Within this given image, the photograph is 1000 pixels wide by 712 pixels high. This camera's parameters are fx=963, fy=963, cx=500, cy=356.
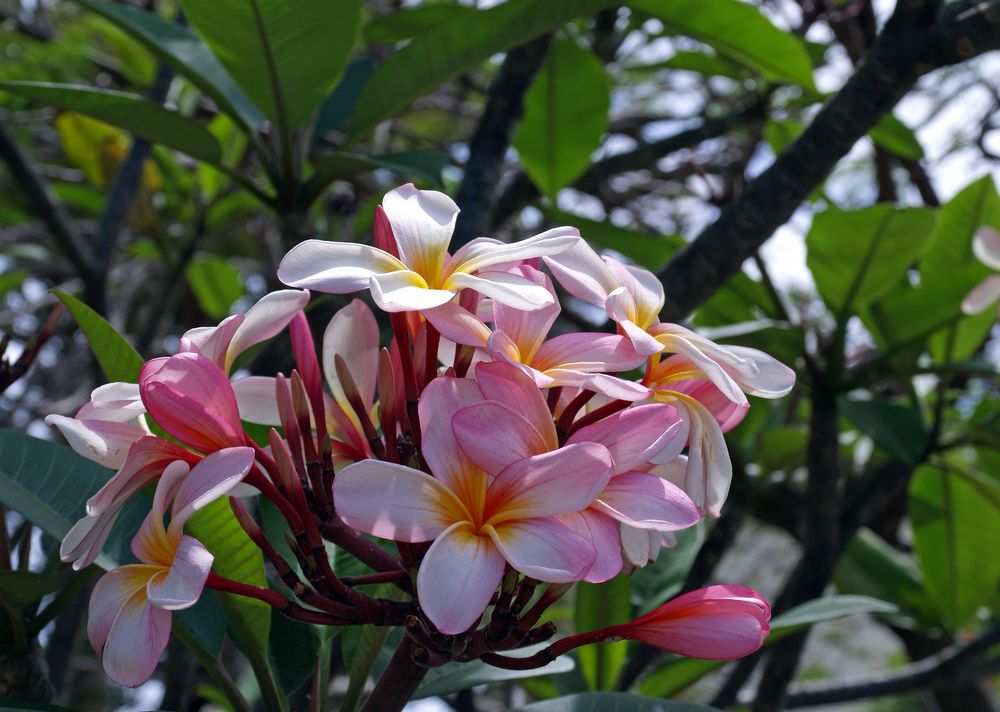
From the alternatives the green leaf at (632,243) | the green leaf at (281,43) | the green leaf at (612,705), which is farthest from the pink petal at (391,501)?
the green leaf at (632,243)

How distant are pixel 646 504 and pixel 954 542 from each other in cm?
138

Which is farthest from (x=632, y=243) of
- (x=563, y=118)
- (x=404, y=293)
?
(x=404, y=293)

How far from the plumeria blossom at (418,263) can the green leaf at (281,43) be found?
18.4 inches

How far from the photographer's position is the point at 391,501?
508 mm

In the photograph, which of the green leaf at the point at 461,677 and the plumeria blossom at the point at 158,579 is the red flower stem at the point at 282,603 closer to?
the plumeria blossom at the point at 158,579

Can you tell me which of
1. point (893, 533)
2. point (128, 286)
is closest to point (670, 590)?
point (893, 533)

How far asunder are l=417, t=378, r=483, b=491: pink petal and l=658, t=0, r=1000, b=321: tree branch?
58 centimetres

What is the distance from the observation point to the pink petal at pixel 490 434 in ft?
1.71

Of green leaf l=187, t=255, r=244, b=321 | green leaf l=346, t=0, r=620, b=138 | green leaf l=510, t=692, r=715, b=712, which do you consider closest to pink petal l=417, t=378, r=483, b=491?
green leaf l=510, t=692, r=715, b=712

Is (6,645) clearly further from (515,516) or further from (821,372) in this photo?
(821,372)

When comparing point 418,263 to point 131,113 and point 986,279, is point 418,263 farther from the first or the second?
point 986,279

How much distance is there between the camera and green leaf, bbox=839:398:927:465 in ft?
4.49

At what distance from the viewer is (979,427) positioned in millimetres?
1516

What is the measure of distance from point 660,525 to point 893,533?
2288 mm
